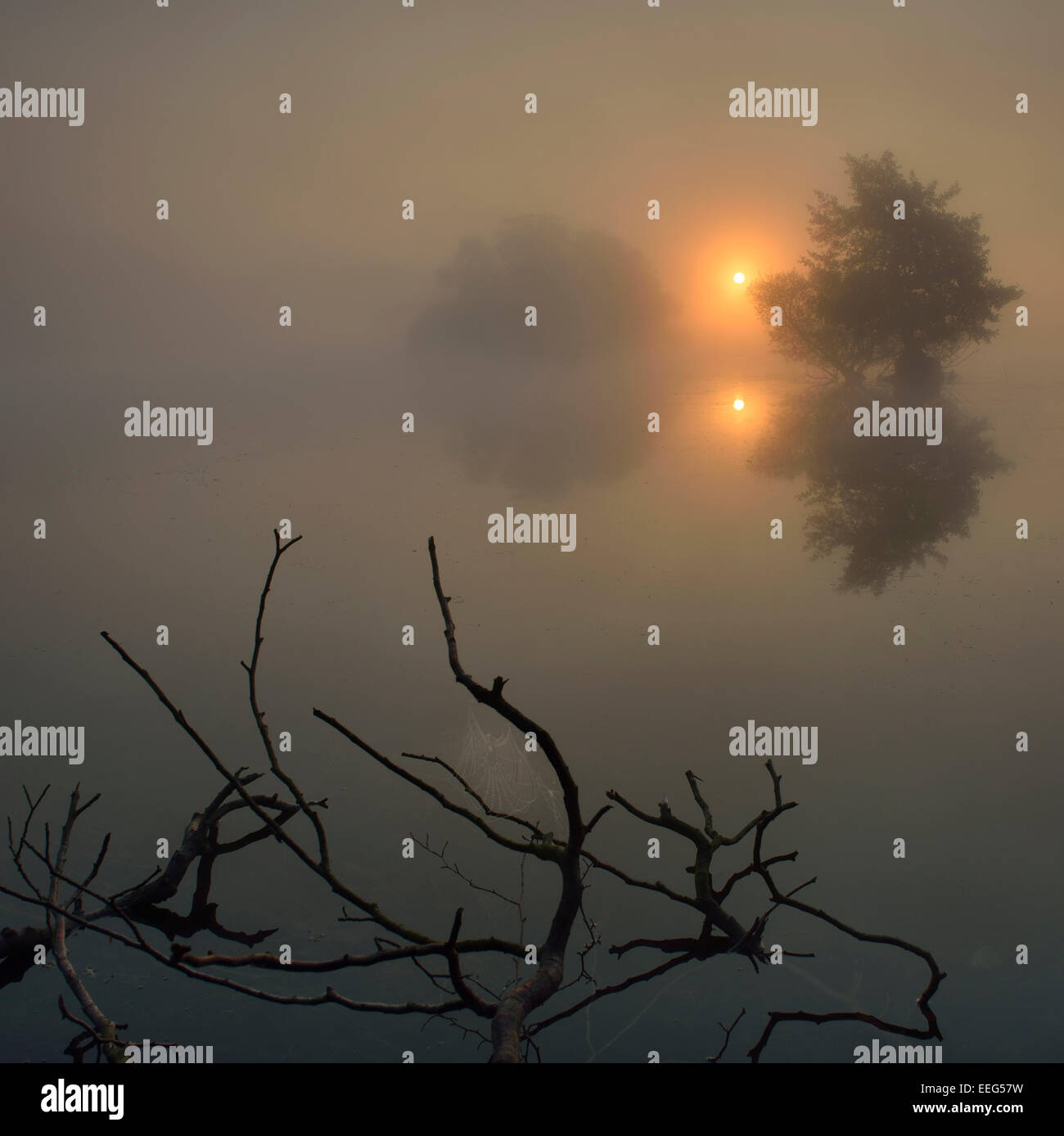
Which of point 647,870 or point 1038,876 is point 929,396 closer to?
point 1038,876

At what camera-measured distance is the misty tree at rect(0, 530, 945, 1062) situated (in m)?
1.04

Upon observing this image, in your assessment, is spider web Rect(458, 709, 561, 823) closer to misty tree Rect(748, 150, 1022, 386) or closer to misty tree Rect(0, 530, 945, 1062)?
misty tree Rect(0, 530, 945, 1062)

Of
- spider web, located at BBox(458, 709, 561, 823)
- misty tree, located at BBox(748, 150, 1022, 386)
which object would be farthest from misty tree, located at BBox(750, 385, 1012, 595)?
spider web, located at BBox(458, 709, 561, 823)

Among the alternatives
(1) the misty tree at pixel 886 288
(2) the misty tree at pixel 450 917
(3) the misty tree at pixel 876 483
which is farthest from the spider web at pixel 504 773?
(1) the misty tree at pixel 886 288

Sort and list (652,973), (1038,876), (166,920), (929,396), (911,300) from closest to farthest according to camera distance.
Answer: (652,973)
(166,920)
(1038,876)
(929,396)
(911,300)

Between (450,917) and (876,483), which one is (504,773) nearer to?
(450,917)

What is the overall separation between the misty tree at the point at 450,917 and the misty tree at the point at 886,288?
262 inches

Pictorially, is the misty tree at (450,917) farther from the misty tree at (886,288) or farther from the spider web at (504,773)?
the misty tree at (886,288)

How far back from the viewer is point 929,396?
328 inches

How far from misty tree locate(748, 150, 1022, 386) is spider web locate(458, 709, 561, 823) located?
635cm

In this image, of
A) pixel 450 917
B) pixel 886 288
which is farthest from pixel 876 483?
pixel 450 917

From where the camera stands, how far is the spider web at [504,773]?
11.5 ft

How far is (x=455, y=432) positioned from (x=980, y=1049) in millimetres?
5783

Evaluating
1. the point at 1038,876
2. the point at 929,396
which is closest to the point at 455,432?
the point at 929,396
